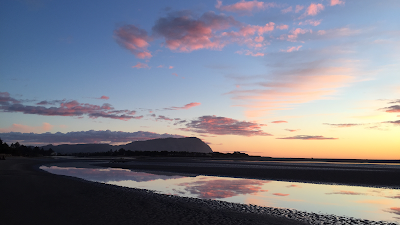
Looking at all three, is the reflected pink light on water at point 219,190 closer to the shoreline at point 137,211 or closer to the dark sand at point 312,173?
the shoreline at point 137,211

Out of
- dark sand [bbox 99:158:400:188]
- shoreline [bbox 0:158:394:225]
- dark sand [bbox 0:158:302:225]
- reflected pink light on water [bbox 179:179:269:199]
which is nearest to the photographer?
dark sand [bbox 0:158:302:225]

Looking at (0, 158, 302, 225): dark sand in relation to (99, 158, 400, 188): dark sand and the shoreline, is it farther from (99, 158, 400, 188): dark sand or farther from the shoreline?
(99, 158, 400, 188): dark sand

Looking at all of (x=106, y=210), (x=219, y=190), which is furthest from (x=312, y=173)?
(x=106, y=210)

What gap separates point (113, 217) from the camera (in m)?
11.6

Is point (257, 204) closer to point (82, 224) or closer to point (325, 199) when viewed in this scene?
point (325, 199)

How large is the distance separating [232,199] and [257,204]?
6.52 ft

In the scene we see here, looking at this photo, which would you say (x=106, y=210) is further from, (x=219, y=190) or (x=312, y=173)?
(x=312, y=173)

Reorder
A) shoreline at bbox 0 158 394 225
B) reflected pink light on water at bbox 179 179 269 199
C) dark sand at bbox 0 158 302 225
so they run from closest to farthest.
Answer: dark sand at bbox 0 158 302 225 < shoreline at bbox 0 158 394 225 < reflected pink light on water at bbox 179 179 269 199

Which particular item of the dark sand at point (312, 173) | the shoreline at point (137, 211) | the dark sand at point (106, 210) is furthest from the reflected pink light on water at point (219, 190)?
the dark sand at point (312, 173)

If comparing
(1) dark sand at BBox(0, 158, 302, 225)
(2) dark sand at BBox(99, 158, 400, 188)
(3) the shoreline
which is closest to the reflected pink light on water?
(3) the shoreline

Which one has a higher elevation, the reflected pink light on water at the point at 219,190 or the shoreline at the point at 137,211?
the shoreline at the point at 137,211

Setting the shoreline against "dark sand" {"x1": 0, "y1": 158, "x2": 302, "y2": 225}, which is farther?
the shoreline

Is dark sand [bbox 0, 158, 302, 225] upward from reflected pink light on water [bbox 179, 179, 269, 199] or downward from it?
upward

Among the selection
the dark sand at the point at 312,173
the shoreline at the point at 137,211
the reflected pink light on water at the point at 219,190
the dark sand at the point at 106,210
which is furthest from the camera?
the dark sand at the point at 312,173
